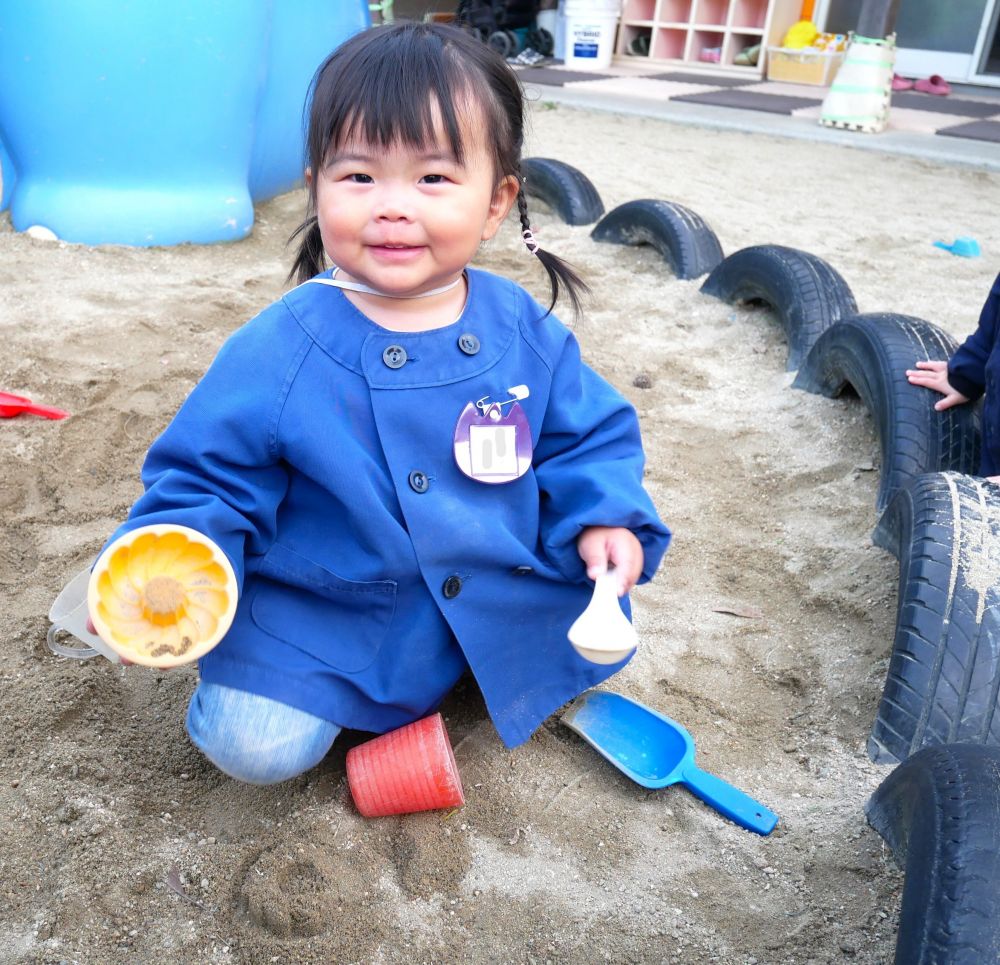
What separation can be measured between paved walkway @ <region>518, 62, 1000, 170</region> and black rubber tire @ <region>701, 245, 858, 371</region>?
2.62 m

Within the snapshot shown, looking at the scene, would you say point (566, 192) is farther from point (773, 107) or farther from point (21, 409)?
point (773, 107)

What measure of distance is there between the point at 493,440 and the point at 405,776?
0.41m

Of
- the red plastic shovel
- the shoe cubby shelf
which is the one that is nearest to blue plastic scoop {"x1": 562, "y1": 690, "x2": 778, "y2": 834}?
the red plastic shovel

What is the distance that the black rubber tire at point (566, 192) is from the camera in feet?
11.8

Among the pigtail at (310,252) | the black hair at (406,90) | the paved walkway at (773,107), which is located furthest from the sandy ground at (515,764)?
the paved walkway at (773,107)

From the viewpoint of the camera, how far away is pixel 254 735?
115 centimetres

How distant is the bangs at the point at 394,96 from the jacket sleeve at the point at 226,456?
0.84 feet

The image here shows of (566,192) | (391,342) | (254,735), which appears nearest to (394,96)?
(391,342)

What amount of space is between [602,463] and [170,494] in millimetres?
521

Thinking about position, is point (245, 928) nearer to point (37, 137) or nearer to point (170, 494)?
point (170, 494)

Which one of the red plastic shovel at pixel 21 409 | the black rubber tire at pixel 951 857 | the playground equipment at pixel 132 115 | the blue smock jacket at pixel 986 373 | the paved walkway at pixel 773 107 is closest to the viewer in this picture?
the black rubber tire at pixel 951 857

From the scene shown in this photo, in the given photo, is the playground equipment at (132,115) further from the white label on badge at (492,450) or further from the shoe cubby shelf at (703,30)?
the shoe cubby shelf at (703,30)

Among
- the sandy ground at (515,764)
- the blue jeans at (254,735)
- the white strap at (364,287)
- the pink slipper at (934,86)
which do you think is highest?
the white strap at (364,287)

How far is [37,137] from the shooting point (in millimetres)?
3023
